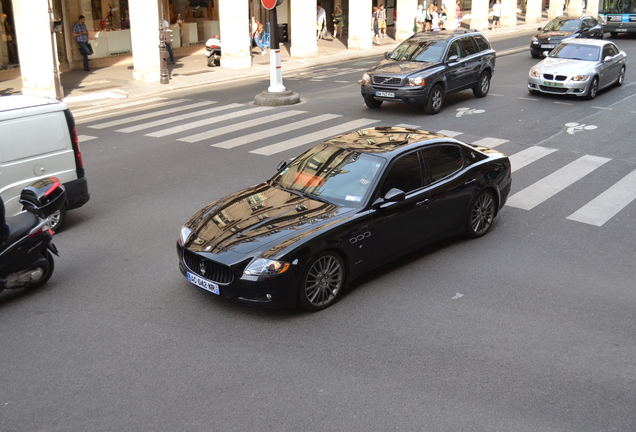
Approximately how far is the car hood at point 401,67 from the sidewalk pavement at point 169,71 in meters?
6.27

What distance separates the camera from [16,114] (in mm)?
9617

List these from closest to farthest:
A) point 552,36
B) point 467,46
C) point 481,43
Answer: point 467,46 → point 481,43 → point 552,36

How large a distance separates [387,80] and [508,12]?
3557cm

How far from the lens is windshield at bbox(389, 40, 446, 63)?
19.1 m

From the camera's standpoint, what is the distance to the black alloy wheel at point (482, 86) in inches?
808

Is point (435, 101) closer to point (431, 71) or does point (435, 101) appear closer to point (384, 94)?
point (431, 71)

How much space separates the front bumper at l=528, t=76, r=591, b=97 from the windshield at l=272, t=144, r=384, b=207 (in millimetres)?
13216

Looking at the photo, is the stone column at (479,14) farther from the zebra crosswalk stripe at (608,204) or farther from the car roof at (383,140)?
the car roof at (383,140)

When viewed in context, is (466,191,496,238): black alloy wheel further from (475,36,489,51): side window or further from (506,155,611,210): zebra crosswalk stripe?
(475,36,489,51): side window

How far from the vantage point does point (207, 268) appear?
290 inches

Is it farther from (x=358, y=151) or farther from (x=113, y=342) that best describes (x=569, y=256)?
(x=113, y=342)

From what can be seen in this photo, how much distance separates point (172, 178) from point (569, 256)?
23.6 feet

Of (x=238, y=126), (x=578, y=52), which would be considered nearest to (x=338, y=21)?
(x=578, y=52)

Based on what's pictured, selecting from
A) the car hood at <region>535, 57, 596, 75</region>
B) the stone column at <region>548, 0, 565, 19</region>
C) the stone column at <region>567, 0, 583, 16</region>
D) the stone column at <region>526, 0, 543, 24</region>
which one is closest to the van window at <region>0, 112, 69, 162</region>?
the car hood at <region>535, 57, 596, 75</region>
